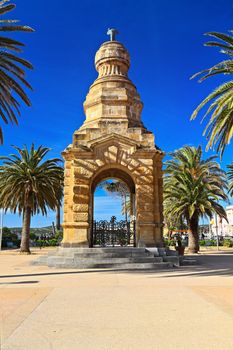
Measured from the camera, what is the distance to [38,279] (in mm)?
10453

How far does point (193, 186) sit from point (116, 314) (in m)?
22.8

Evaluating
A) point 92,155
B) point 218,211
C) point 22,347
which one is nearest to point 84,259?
point 92,155

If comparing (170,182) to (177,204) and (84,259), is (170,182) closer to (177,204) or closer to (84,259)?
(177,204)

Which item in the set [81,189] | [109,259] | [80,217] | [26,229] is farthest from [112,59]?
[26,229]

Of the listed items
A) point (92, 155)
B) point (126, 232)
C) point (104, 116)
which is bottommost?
point (126, 232)

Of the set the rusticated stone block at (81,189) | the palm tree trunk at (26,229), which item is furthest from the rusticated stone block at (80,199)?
the palm tree trunk at (26,229)

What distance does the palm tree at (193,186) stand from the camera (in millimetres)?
27391

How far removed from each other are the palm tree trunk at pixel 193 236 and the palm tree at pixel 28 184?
488 inches

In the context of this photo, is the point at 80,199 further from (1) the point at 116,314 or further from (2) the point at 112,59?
(1) the point at 116,314

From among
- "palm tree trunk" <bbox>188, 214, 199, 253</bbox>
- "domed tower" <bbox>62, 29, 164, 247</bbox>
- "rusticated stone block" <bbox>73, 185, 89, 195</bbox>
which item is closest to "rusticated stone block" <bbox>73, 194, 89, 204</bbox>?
"domed tower" <bbox>62, 29, 164, 247</bbox>

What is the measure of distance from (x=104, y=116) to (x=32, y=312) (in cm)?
1312

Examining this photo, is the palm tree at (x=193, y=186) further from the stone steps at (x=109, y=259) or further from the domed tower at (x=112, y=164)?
the stone steps at (x=109, y=259)

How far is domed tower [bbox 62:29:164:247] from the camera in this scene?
49.8ft

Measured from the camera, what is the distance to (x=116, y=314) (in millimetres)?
5828
